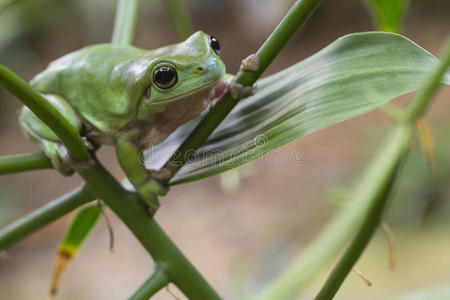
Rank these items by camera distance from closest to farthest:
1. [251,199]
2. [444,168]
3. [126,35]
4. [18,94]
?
1. [18,94]
2. [126,35]
3. [444,168]
4. [251,199]

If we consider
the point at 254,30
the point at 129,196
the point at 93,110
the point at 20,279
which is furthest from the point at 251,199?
the point at 129,196

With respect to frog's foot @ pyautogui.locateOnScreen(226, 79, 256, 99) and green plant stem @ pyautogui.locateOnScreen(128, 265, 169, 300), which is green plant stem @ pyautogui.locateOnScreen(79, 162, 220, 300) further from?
frog's foot @ pyautogui.locateOnScreen(226, 79, 256, 99)

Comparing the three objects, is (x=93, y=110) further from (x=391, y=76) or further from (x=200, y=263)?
(x=200, y=263)

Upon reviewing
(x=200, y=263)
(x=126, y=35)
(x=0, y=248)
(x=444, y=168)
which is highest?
(x=126, y=35)

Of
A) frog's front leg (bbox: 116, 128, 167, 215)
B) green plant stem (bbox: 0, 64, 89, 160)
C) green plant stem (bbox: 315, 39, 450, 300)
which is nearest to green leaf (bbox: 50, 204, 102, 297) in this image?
frog's front leg (bbox: 116, 128, 167, 215)

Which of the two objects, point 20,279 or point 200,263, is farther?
point 20,279

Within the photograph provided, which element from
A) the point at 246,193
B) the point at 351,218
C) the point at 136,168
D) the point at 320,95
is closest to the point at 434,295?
the point at 351,218

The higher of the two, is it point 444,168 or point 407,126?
point 407,126

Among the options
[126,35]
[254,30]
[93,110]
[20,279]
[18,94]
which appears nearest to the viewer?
[18,94]
